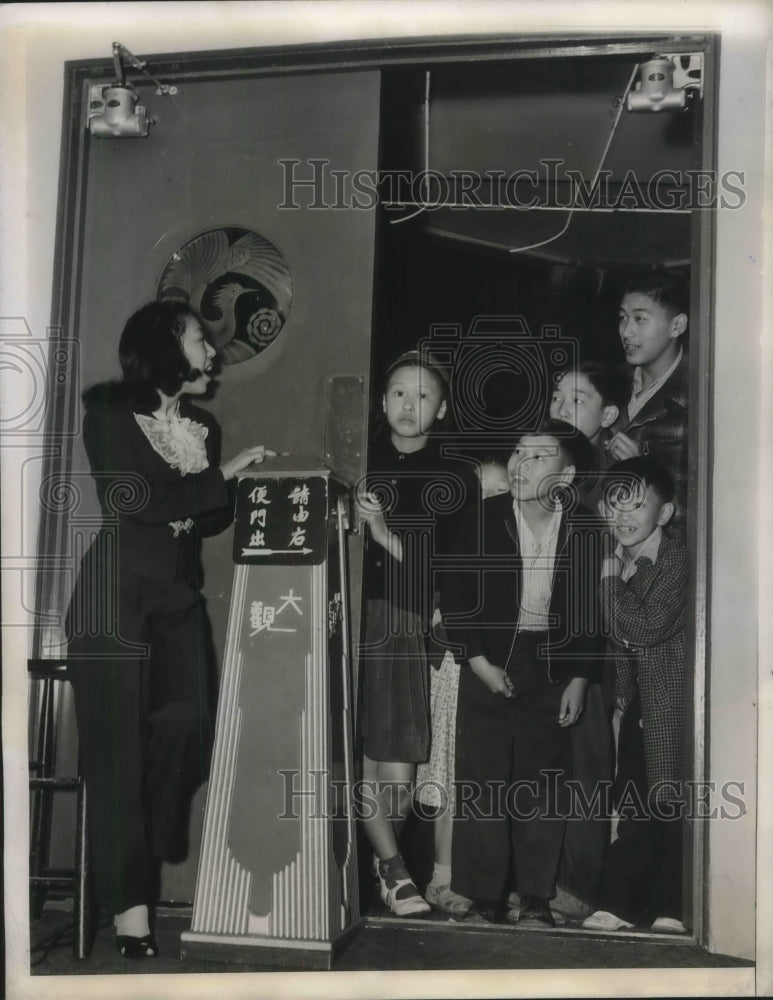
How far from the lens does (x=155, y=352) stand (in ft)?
9.05

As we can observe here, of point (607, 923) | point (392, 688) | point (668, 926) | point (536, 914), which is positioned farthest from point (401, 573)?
point (668, 926)

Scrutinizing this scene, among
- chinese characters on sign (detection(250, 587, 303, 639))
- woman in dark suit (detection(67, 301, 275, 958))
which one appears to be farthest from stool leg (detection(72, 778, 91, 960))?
chinese characters on sign (detection(250, 587, 303, 639))

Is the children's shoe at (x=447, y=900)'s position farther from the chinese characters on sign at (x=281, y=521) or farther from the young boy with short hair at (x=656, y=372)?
the young boy with short hair at (x=656, y=372)

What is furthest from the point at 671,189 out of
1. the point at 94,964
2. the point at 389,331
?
the point at 94,964

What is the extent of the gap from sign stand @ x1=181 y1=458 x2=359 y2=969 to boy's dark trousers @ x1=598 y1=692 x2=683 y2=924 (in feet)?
2.30

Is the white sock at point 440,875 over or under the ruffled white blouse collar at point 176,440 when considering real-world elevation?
under

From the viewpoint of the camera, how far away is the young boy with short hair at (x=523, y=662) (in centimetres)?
273

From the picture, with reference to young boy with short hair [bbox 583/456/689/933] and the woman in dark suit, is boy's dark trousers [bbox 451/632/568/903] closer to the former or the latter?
young boy with short hair [bbox 583/456/689/933]

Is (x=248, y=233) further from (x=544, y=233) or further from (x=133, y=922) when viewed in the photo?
(x=133, y=922)

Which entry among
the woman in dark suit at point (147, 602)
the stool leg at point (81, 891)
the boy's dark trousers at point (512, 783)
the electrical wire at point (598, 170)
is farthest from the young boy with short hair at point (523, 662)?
the stool leg at point (81, 891)

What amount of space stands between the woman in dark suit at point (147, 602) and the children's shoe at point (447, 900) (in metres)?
0.68

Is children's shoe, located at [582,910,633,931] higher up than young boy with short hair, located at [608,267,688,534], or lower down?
lower down

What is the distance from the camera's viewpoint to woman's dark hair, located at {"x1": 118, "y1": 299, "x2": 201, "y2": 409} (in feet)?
9.04

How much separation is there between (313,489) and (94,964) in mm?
1384
